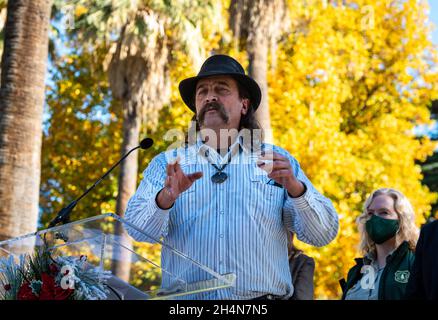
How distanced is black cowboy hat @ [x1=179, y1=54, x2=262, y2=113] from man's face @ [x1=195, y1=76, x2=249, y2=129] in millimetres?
61

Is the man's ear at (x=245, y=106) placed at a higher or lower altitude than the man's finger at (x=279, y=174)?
higher

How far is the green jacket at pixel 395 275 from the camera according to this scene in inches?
244

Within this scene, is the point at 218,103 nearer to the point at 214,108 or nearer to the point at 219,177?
the point at 214,108

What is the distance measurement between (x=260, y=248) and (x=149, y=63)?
1523cm

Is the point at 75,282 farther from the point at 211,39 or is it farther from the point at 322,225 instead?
the point at 211,39

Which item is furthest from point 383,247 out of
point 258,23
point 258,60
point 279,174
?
point 258,23

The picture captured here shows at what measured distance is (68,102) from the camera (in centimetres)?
2356

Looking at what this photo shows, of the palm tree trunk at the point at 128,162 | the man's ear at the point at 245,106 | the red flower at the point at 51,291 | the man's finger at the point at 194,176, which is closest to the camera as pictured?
the red flower at the point at 51,291

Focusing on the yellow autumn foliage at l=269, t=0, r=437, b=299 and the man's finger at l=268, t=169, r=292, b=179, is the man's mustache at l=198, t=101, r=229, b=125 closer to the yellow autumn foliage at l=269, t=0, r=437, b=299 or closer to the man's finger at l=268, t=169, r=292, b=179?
the man's finger at l=268, t=169, r=292, b=179

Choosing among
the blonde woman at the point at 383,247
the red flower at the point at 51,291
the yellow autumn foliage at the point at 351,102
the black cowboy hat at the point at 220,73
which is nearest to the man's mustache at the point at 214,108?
the black cowboy hat at the point at 220,73

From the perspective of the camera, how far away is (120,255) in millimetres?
3604

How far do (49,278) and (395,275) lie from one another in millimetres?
3752

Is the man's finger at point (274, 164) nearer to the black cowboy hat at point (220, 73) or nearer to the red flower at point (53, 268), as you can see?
the black cowboy hat at point (220, 73)
